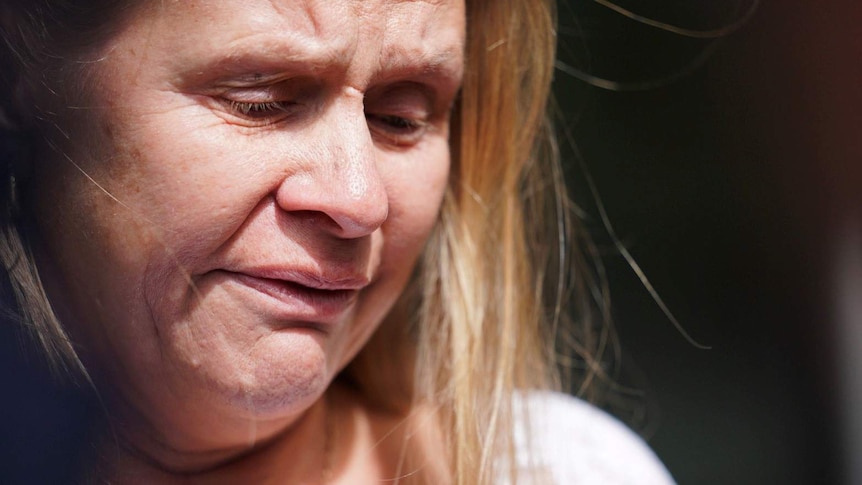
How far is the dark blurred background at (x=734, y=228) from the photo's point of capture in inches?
57.7

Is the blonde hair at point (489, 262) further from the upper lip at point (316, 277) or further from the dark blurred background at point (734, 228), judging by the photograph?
the dark blurred background at point (734, 228)

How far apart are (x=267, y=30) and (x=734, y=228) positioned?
1157mm

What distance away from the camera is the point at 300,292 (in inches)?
28.0

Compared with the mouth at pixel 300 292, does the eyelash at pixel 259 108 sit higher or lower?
higher

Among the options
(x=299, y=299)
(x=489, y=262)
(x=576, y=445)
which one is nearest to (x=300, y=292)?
(x=299, y=299)

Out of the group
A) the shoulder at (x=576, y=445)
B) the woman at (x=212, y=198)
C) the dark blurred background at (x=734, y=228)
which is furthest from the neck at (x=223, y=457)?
the dark blurred background at (x=734, y=228)

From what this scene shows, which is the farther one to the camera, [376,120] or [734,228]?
[734,228]

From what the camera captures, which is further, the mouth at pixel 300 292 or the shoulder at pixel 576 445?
the shoulder at pixel 576 445

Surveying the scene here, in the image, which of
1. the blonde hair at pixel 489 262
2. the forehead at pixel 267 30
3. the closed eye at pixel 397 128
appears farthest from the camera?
the blonde hair at pixel 489 262

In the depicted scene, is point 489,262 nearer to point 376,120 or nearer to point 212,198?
point 376,120

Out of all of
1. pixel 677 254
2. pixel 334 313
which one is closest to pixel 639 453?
pixel 334 313

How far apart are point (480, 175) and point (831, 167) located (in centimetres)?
77

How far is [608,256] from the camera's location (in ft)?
5.85

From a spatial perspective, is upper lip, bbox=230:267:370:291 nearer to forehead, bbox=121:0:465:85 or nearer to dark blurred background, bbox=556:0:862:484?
forehead, bbox=121:0:465:85
